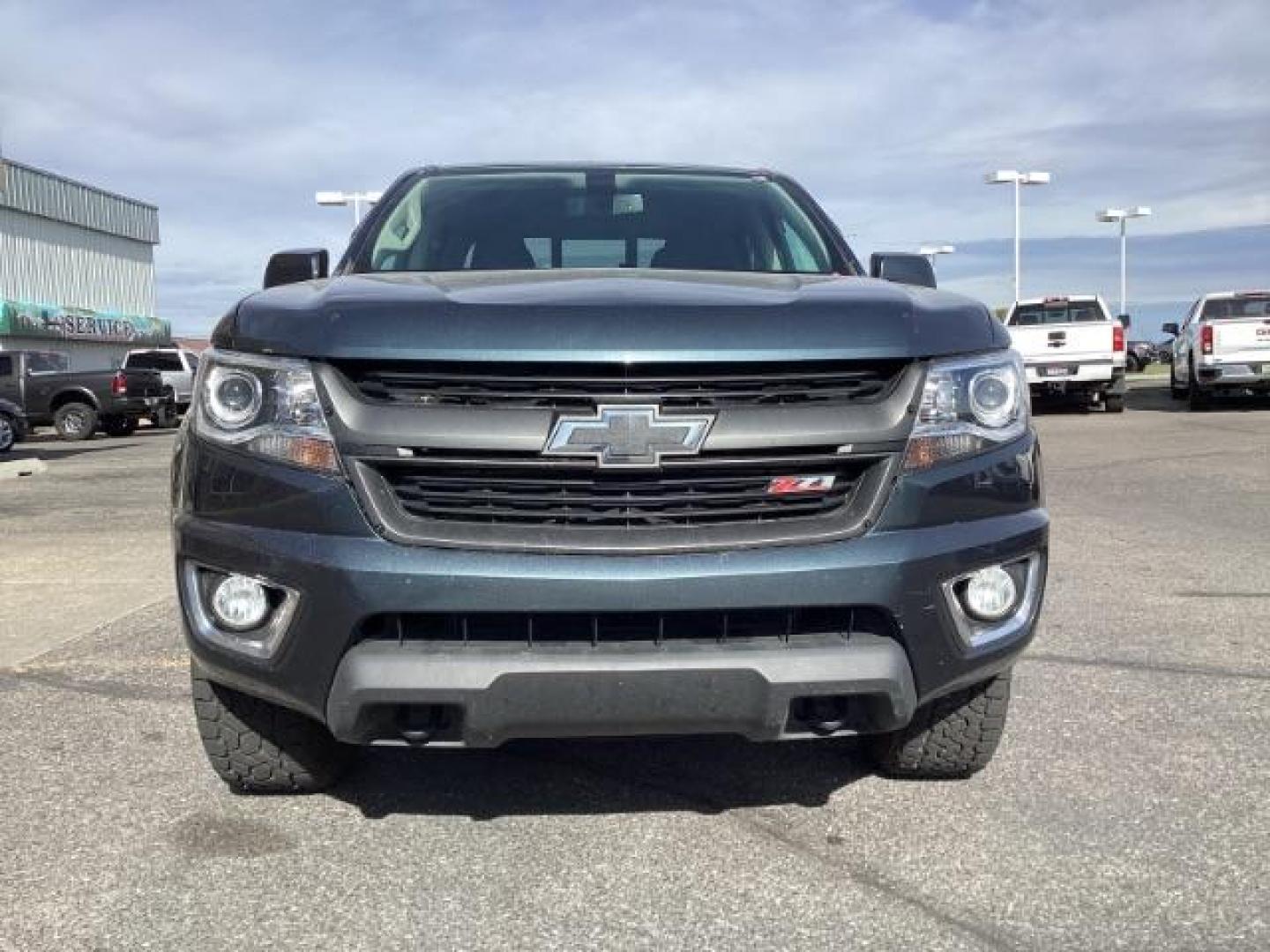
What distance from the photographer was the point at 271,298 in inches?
125

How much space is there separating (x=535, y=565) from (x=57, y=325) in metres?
Result: 49.2

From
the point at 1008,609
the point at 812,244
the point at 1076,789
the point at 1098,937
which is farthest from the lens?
the point at 812,244

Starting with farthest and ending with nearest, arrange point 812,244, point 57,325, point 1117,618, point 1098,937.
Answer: point 57,325, point 1117,618, point 812,244, point 1098,937

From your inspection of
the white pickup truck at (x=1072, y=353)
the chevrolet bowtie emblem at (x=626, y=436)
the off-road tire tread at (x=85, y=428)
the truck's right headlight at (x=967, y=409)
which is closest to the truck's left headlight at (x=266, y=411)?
the chevrolet bowtie emblem at (x=626, y=436)

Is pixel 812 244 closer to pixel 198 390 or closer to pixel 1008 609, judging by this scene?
pixel 1008 609

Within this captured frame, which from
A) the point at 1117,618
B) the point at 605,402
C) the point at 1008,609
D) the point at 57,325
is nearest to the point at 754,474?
the point at 605,402

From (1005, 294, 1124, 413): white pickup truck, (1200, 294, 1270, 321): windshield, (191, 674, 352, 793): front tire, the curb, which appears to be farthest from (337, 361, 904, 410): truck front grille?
(1200, 294, 1270, 321): windshield

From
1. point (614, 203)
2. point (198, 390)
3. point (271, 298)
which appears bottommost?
point (198, 390)

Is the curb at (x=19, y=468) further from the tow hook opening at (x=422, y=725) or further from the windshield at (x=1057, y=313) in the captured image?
the windshield at (x=1057, y=313)

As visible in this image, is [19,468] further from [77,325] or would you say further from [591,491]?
[77,325]

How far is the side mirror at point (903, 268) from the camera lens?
4.07 metres

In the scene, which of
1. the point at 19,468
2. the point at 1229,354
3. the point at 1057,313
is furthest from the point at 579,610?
the point at 1057,313

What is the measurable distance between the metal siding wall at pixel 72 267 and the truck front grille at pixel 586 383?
4981cm

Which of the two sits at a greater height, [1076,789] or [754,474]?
[754,474]
